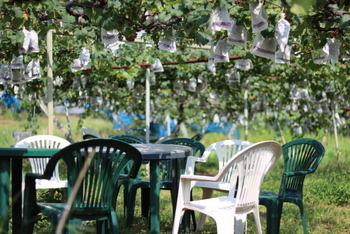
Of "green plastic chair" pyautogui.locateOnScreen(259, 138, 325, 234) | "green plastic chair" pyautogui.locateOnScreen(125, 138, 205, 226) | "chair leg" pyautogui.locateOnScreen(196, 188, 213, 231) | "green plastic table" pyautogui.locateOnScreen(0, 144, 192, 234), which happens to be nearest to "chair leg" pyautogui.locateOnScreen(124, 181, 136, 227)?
"green plastic chair" pyautogui.locateOnScreen(125, 138, 205, 226)

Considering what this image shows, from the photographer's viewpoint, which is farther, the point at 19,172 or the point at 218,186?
the point at 218,186

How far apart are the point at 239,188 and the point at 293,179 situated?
3.01 ft

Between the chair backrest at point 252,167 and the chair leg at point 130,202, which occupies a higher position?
the chair backrest at point 252,167

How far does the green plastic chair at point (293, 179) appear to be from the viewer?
10.8 ft

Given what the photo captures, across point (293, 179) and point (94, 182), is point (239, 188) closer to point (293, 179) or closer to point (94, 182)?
point (94, 182)

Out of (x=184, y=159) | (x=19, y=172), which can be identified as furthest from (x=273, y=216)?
(x=19, y=172)

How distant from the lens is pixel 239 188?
2.74 meters

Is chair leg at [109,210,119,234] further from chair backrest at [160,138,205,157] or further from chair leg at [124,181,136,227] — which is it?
chair backrest at [160,138,205,157]

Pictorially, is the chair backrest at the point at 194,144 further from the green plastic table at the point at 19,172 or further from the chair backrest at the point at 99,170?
the chair backrest at the point at 99,170

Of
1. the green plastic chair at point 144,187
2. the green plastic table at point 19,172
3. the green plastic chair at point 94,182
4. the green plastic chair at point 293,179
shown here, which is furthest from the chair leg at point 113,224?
the green plastic chair at point 293,179

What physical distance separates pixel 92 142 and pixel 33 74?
319cm

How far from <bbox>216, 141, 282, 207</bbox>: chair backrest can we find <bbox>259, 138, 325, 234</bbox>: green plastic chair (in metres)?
0.41

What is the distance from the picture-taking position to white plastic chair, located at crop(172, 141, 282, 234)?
8.91ft

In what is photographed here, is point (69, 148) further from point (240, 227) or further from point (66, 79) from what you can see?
point (66, 79)
